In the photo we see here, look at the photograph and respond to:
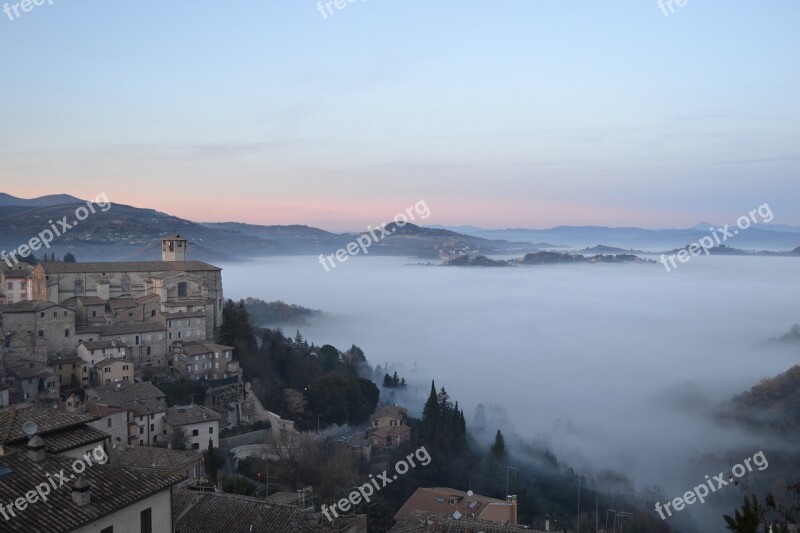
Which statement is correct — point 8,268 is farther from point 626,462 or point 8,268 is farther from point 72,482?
point 626,462

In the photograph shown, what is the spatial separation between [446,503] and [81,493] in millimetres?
19675

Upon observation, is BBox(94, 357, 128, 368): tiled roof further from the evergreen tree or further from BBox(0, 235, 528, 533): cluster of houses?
the evergreen tree

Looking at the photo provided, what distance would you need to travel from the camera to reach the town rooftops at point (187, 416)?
29312mm

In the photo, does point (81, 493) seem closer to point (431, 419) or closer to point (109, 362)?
point (109, 362)

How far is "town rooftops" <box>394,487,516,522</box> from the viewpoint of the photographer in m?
22.8

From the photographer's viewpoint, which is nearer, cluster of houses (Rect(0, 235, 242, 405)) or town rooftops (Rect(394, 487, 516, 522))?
town rooftops (Rect(394, 487, 516, 522))

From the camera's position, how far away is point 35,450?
30.7 feet

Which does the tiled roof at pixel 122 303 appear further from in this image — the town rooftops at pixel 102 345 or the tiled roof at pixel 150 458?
the tiled roof at pixel 150 458

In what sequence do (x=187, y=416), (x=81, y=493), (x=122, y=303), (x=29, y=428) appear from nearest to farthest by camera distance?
(x=81, y=493)
(x=29, y=428)
(x=187, y=416)
(x=122, y=303)

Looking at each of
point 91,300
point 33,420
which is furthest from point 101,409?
point 33,420

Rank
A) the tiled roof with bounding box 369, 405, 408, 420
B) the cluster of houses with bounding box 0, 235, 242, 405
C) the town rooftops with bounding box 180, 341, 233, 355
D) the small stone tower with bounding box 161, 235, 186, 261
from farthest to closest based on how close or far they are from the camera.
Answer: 1. the tiled roof with bounding box 369, 405, 408, 420
2. the small stone tower with bounding box 161, 235, 186, 261
3. the town rooftops with bounding box 180, 341, 233, 355
4. the cluster of houses with bounding box 0, 235, 242, 405

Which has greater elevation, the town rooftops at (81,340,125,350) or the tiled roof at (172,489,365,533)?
the town rooftops at (81,340,125,350)

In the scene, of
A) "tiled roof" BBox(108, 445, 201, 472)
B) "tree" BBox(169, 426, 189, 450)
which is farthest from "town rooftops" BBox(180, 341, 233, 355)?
"tiled roof" BBox(108, 445, 201, 472)

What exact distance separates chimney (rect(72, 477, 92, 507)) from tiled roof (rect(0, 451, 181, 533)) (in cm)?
6
